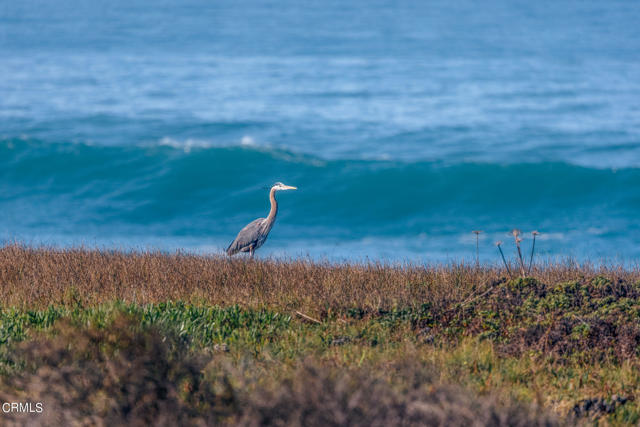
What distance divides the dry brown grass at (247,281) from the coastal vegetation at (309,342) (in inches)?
1.1

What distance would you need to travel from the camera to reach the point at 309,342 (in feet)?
20.3

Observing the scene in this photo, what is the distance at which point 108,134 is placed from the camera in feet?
113

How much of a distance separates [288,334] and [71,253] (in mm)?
4661

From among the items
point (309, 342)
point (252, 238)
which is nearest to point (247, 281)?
point (309, 342)

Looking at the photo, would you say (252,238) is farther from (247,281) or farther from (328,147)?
(328,147)

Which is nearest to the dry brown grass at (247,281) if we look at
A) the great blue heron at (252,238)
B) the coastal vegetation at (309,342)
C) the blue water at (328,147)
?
the coastal vegetation at (309,342)

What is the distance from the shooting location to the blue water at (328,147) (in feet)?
84.3

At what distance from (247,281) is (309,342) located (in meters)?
2.33

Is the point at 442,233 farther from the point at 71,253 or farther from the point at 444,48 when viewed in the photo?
the point at 444,48

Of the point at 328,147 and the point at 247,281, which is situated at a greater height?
the point at 328,147

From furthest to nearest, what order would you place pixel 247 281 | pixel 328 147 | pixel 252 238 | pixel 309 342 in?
pixel 328 147 < pixel 252 238 < pixel 247 281 < pixel 309 342

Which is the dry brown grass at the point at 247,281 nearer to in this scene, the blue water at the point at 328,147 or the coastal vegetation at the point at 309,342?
the coastal vegetation at the point at 309,342

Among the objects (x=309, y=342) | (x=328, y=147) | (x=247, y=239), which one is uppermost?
(x=328, y=147)

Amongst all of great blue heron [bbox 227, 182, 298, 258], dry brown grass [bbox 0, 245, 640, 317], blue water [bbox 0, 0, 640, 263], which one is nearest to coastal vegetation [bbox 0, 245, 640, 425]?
dry brown grass [bbox 0, 245, 640, 317]
